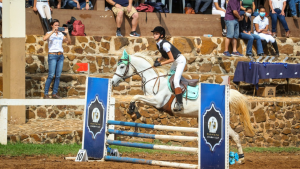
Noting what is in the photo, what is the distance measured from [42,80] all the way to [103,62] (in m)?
1.96

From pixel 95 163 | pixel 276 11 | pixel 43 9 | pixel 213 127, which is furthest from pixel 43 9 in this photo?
pixel 276 11

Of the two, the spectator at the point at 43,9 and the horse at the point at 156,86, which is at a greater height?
the spectator at the point at 43,9

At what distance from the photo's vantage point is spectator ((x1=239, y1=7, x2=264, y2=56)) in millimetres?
14646

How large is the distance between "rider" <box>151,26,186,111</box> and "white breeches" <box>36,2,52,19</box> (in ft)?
17.3

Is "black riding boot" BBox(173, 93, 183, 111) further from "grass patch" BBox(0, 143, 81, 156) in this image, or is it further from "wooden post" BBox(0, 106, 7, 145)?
"wooden post" BBox(0, 106, 7, 145)

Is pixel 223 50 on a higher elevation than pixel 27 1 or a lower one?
lower

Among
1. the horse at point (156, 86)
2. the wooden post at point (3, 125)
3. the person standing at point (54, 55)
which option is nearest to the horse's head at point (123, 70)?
the horse at point (156, 86)

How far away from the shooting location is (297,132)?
40.7ft

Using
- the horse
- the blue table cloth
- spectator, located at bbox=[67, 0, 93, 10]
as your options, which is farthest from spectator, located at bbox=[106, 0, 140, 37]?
the horse

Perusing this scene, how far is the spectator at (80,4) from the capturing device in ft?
45.6

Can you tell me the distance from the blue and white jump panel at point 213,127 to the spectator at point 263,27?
8867mm

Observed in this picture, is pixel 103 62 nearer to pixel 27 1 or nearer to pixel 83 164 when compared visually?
pixel 27 1

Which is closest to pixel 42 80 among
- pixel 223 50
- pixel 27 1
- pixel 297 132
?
pixel 27 1

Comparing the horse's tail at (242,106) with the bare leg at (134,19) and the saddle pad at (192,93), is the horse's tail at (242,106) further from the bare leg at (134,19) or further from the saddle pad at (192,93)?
the bare leg at (134,19)
